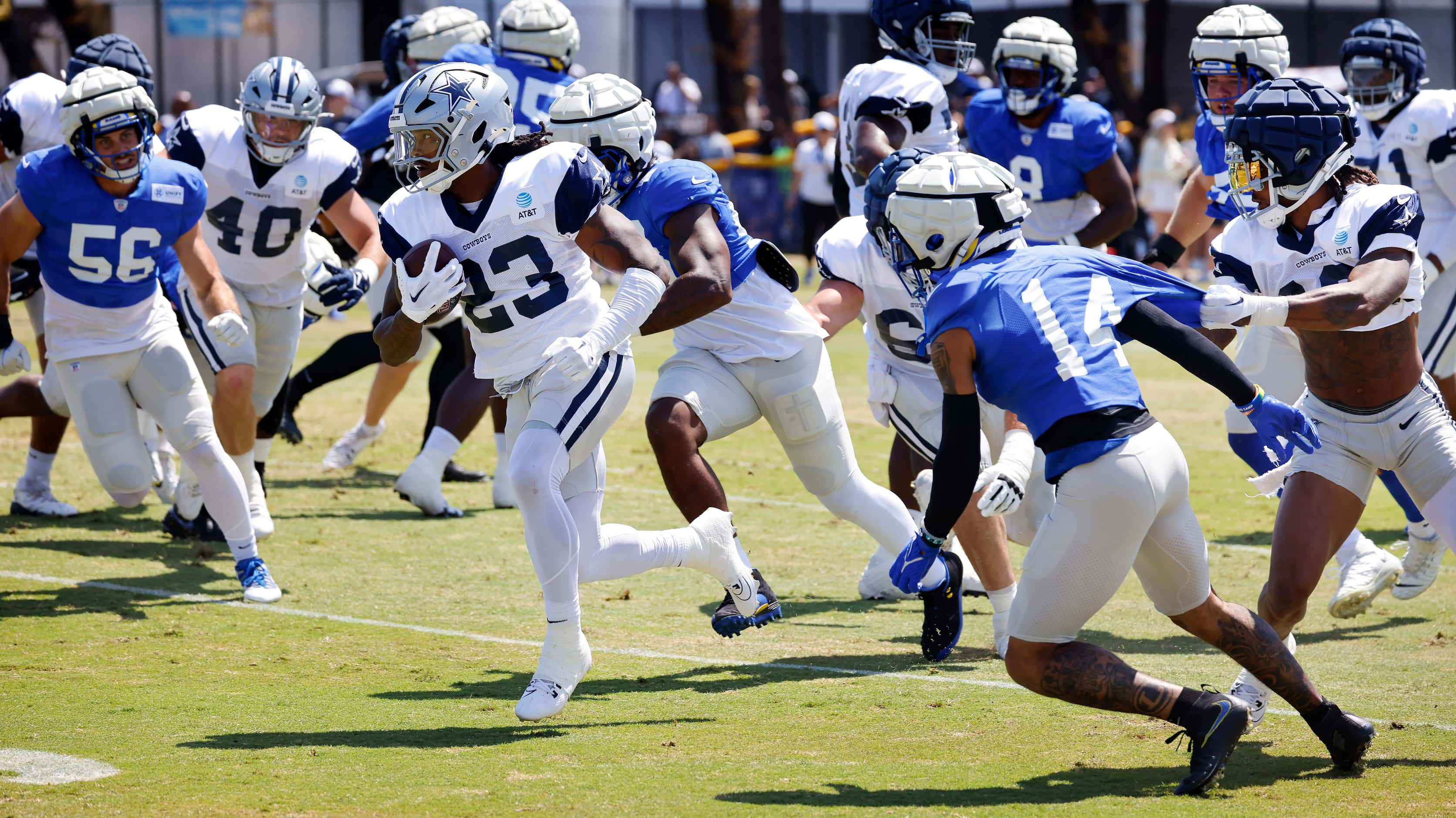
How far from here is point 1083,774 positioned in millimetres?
4496

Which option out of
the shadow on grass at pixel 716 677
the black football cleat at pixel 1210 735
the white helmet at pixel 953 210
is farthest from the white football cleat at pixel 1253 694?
the white helmet at pixel 953 210

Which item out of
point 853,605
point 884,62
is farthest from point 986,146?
point 853,605

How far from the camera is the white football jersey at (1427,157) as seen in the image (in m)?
7.52

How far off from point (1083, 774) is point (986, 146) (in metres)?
5.04

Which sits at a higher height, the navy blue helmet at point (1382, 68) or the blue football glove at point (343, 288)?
the navy blue helmet at point (1382, 68)

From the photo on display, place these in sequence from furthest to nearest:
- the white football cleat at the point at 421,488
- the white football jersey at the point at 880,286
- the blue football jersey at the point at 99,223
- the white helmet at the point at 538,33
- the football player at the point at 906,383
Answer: the white helmet at the point at 538,33
the white football cleat at the point at 421,488
the blue football jersey at the point at 99,223
the white football jersey at the point at 880,286
the football player at the point at 906,383

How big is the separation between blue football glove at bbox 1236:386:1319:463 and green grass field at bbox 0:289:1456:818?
0.93 m

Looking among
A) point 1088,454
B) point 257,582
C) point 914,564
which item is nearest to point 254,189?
point 257,582

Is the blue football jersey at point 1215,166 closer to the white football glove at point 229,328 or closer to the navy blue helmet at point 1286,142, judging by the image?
the navy blue helmet at point 1286,142

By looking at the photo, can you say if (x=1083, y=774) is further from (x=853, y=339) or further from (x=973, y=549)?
(x=853, y=339)

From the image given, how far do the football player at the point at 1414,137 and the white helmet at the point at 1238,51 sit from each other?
44cm

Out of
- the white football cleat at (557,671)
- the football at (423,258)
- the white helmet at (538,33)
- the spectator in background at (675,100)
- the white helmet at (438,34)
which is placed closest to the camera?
the football at (423,258)

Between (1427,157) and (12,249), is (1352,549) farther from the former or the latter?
(12,249)

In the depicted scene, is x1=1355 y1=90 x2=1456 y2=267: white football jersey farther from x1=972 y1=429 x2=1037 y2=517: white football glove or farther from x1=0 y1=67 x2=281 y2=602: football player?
x1=0 y1=67 x2=281 y2=602: football player
